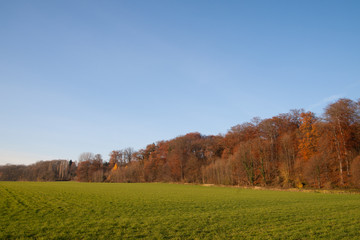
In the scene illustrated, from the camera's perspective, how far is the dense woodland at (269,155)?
43031mm

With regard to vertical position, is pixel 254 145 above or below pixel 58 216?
above

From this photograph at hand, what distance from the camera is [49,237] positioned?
9508mm

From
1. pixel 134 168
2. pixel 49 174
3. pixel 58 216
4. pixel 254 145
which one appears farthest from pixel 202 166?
pixel 49 174

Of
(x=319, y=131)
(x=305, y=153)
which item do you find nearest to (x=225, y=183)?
(x=305, y=153)

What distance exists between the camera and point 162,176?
92.4 metres

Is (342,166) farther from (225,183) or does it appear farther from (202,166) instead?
(202,166)

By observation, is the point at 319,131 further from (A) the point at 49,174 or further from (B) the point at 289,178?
(A) the point at 49,174

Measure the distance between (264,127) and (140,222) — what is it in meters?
58.3

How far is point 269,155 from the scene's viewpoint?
A: 59.5 m

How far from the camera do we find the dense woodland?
141 ft

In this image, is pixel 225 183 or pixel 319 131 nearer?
pixel 319 131

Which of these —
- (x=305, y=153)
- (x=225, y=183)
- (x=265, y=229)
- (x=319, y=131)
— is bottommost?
(x=225, y=183)

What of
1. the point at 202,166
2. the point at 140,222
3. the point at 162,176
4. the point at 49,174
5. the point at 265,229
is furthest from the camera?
the point at 49,174

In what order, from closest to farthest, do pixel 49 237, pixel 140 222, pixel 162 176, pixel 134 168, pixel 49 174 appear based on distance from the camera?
pixel 49 237, pixel 140 222, pixel 162 176, pixel 134 168, pixel 49 174
